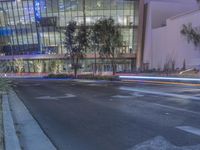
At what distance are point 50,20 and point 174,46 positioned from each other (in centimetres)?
3594

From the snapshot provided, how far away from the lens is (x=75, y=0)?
8219cm

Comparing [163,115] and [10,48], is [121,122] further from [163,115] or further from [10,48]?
[10,48]

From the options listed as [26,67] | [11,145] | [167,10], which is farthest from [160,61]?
[11,145]

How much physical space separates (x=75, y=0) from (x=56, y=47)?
36.2ft

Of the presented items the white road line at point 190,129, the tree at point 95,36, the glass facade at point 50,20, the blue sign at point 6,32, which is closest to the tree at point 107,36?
the tree at point 95,36

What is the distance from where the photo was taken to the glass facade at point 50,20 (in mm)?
81188

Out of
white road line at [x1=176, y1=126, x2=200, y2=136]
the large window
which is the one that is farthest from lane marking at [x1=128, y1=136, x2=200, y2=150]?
the large window

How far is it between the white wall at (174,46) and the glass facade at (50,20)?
14995 mm

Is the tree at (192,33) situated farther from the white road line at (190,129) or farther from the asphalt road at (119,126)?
the white road line at (190,129)

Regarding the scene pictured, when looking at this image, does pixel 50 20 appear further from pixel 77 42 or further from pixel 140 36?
pixel 77 42

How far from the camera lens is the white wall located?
51.0 m

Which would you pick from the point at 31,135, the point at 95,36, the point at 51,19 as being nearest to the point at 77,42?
the point at 95,36

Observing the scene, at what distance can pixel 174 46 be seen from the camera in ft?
186

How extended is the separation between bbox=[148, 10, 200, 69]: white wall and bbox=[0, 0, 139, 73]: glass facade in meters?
15.0
